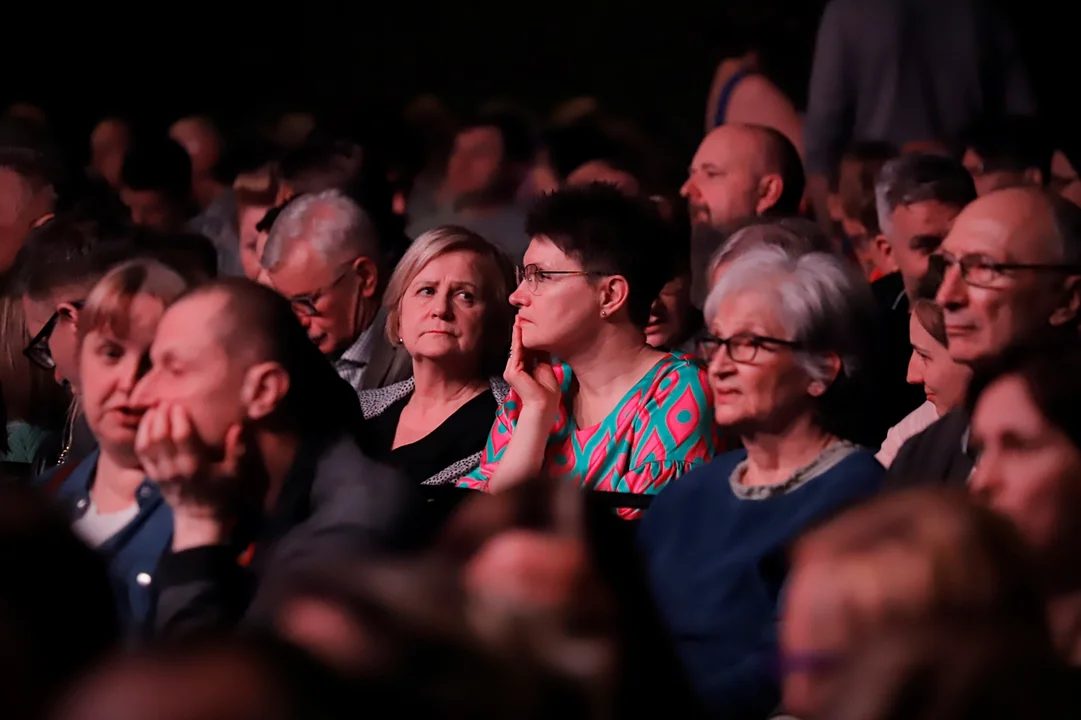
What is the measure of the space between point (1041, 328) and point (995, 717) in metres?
1.78

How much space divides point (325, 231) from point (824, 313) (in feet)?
6.29

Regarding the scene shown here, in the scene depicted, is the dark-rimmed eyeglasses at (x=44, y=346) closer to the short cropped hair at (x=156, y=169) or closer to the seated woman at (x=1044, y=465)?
the seated woman at (x=1044, y=465)

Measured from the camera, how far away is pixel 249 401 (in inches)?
109

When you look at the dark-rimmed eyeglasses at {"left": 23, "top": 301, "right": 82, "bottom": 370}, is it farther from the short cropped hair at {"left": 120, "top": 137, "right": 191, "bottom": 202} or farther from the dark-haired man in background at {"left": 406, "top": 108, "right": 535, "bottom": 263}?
the short cropped hair at {"left": 120, "top": 137, "right": 191, "bottom": 202}

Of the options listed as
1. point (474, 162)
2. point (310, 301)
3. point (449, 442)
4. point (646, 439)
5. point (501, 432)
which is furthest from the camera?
point (474, 162)

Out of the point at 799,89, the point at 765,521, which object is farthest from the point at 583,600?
the point at 799,89

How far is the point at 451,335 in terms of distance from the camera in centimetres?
386

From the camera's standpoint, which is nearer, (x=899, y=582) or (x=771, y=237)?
(x=899, y=582)

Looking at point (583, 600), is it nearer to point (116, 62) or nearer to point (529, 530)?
point (529, 530)

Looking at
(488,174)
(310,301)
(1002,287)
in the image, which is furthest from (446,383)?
(488,174)

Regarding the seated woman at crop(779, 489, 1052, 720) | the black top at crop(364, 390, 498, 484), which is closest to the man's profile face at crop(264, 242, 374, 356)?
the black top at crop(364, 390, 498, 484)

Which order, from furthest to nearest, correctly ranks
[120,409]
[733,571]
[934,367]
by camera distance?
[934,367] < [120,409] < [733,571]

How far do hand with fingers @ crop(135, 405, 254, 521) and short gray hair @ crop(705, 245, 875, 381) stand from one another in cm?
92

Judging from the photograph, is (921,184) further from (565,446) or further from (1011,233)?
(565,446)
